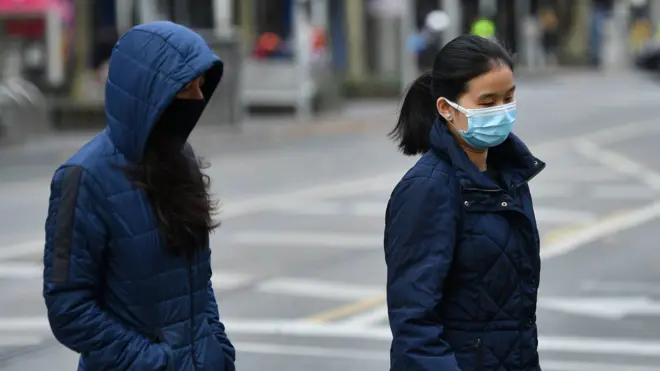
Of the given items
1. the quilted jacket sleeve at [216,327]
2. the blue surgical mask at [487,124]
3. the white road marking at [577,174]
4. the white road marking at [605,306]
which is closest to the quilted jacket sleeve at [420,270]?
the blue surgical mask at [487,124]

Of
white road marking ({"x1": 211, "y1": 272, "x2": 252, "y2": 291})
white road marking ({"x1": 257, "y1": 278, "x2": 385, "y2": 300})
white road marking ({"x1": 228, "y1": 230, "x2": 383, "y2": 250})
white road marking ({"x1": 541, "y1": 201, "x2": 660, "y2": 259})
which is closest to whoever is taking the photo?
white road marking ({"x1": 257, "y1": 278, "x2": 385, "y2": 300})

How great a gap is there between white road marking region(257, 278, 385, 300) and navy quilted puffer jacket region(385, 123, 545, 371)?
6.89 metres

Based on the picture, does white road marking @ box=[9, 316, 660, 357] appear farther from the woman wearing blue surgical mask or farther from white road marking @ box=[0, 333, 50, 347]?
the woman wearing blue surgical mask

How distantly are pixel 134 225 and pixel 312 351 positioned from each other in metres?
5.39

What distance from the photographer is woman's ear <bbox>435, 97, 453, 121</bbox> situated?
395 centimetres

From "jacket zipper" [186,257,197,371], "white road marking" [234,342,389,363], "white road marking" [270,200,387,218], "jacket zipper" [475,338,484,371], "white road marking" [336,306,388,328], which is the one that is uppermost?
"jacket zipper" [186,257,197,371]

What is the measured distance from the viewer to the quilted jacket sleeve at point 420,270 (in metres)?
3.72

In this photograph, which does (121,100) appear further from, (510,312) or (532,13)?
(532,13)

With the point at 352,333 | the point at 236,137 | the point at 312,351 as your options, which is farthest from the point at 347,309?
the point at 236,137

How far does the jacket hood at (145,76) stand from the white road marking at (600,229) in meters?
9.26

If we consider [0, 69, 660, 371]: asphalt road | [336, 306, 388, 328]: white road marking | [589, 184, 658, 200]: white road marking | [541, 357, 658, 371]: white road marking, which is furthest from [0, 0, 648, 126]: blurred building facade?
[541, 357, 658, 371]: white road marking

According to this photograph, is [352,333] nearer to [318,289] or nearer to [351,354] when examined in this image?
[351,354]

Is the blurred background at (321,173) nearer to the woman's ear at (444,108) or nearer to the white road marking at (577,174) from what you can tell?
the white road marking at (577,174)

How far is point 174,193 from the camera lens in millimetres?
3668
